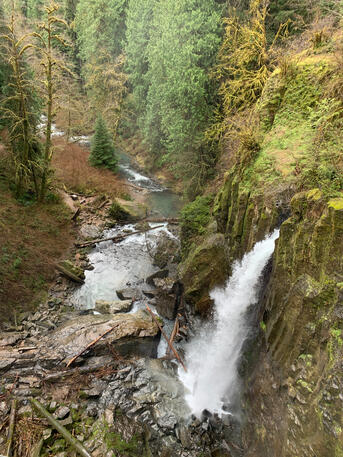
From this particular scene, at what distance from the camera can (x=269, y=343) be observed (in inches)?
216

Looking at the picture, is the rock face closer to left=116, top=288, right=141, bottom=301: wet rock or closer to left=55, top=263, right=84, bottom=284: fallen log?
left=116, top=288, right=141, bottom=301: wet rock

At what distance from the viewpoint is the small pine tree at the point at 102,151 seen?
19.7 metres

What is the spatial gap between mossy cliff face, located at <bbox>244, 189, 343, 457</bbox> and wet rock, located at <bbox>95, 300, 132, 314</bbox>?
15.5ft

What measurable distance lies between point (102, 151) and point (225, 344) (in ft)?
55.7

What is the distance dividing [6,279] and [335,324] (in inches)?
375

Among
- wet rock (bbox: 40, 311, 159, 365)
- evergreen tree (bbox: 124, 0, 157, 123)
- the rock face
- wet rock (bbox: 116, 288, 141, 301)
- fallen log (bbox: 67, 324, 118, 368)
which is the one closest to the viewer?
fallen log (bbox: 67, 324, 118, 368)

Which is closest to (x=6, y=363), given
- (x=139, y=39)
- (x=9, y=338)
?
(x=9, y=338)

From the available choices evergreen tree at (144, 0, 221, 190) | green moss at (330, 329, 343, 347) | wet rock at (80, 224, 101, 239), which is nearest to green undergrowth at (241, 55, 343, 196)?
green moss at (330, 329, 343, 347)

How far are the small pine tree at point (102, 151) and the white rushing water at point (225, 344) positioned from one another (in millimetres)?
15277

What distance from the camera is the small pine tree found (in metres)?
19.7

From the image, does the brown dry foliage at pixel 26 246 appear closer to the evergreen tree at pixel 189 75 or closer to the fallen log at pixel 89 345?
the fallen log at pixel 89 345

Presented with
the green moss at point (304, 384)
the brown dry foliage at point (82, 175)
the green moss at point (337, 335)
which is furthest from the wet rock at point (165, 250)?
the green moss at point (337, 335)

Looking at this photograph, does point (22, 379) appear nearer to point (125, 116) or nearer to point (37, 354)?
point (37, 354)

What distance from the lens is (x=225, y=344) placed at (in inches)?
284
